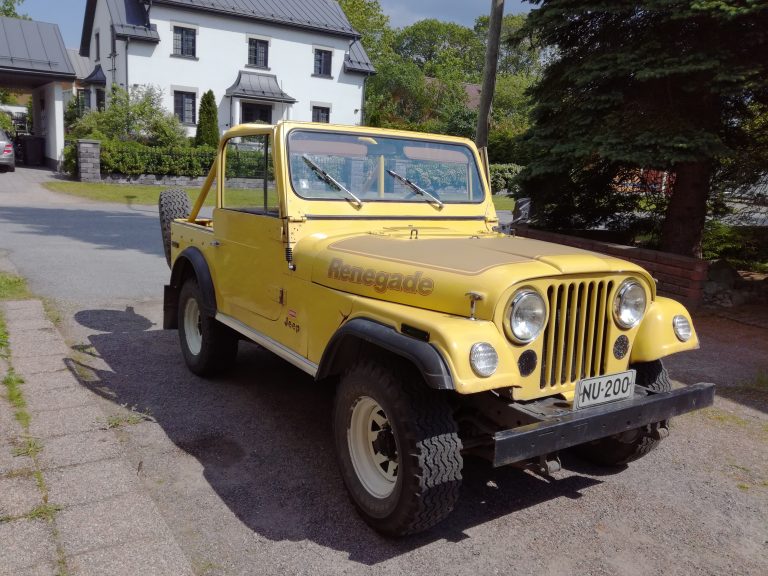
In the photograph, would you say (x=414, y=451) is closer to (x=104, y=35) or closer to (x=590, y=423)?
(x=590, y=423)

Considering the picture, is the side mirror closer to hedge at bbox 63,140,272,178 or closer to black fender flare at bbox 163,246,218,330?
black fender flare at bbox 163,246,218,330

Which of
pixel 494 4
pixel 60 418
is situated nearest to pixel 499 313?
pixel 60 418

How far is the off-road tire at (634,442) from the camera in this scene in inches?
145

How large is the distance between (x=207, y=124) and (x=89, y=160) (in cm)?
548

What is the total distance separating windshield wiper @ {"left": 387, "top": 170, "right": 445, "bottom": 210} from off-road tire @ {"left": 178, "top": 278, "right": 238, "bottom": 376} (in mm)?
1722

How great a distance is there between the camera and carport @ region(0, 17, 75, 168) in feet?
78.0

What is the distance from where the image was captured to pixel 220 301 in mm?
4797

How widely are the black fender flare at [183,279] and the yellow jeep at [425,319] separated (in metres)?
0.20

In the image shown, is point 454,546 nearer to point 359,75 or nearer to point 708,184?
point 708,184

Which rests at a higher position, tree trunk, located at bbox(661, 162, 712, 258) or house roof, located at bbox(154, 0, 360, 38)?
house roof, located at bbox(154, 0, 360, 38)

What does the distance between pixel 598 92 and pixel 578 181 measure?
1.59 meters

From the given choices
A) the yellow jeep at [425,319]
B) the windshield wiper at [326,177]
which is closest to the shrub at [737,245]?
the yellow jeep at [425,319]

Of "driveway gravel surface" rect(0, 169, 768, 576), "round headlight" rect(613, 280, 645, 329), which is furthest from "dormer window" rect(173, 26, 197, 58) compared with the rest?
"round headlight" rect(613, 280, 645, 329)

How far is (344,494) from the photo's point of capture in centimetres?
354
